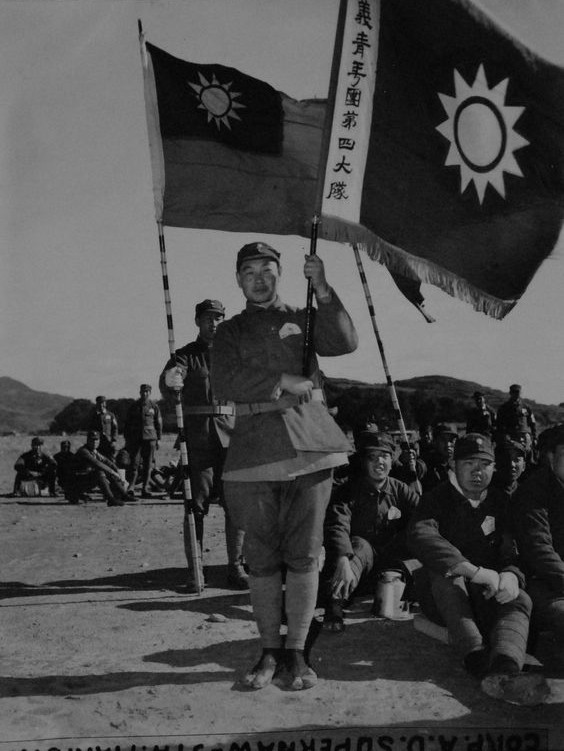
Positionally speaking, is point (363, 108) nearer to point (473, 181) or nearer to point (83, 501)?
point (473, 181)

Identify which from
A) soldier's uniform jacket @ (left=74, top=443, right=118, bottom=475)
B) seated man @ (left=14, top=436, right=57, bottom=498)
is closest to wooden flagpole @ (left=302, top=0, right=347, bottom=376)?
soldier's uniform jacket @ (left=74, top=443, right=118, bottom=475)

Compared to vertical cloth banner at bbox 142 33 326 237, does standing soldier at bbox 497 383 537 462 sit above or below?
below

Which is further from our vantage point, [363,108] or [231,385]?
[363,108]

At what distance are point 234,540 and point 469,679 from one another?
248 centimetres

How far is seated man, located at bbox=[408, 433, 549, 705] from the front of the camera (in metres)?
3.48

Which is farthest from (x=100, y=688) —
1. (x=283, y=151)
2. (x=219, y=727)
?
(x=283, y=151)

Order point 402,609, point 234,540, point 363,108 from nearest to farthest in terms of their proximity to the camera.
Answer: point 363,108 < point 402,609 < point 234,540

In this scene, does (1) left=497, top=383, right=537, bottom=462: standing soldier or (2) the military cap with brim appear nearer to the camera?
(2) the military cap with brim

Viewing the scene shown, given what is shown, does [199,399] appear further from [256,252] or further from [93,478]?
[93,478]

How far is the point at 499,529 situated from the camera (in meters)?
4.40

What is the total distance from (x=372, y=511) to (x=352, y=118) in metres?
2.70

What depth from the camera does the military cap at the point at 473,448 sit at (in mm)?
4406

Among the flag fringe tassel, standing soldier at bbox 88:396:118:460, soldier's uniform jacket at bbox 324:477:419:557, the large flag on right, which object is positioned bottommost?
soldier's uniform jacket at bbox 324:477:419:557

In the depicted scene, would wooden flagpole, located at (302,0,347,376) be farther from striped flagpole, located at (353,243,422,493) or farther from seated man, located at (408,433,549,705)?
striped flagpole, located at (353,243,422,493)
